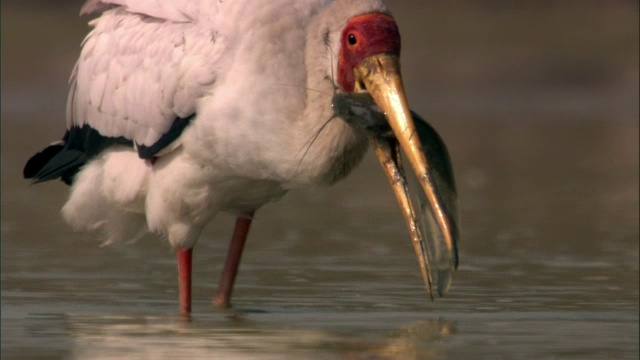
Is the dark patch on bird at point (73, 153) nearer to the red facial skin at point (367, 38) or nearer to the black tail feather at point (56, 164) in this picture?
the black tail feather at point (56, 164)

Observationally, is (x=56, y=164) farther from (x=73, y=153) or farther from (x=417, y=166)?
(x=417, y=166)

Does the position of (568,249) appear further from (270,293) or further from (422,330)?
(422,330)

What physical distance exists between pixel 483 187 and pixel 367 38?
7.28m

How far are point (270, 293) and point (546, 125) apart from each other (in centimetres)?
1043

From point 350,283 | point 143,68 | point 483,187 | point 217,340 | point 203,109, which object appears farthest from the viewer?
point 483,187

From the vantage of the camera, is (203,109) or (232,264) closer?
(203,109)

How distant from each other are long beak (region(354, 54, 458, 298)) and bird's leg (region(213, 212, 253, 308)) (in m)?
1.73

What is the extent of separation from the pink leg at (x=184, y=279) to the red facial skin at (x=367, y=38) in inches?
70.8

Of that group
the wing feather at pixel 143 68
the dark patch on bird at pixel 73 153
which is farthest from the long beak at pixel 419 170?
the dark patch on bird at pixel 73 153

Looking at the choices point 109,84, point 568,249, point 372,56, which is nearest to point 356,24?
point 372,56

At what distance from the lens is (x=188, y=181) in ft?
28.0

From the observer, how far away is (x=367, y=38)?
7484 millimetres

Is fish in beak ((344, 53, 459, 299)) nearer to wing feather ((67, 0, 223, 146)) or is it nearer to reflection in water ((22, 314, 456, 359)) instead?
reflection in water ((22, 314, 456, 359))

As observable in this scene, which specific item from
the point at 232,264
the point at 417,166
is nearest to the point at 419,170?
the point at 417,166
